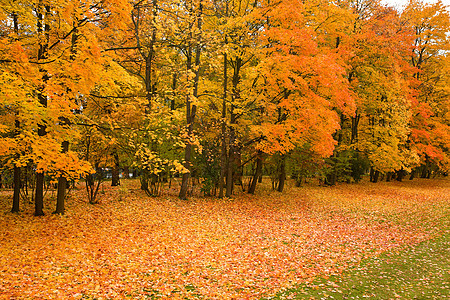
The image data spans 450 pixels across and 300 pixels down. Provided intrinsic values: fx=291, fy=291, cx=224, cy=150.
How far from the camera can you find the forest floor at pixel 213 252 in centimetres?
615

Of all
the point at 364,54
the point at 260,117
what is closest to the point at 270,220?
the point at 260,117

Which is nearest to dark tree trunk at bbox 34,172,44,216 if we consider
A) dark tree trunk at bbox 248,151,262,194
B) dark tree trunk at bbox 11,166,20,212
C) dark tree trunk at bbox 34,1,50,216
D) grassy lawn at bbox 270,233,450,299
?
dark tree trunk at bbox 34,1,50,216

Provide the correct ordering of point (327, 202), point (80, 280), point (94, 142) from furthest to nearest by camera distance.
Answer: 1. point (327, 202)
2. point (94, 142)
3. point (80, 280)

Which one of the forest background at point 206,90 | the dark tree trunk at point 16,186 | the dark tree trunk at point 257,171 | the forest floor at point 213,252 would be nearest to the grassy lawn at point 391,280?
the forest floor at point 213,252

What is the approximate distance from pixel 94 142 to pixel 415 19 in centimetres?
2953

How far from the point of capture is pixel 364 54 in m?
23.2

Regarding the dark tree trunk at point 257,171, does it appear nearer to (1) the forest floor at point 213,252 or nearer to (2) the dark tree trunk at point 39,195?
(1) the forest floor at point 213,252

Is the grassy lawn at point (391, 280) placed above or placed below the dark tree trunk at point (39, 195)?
below

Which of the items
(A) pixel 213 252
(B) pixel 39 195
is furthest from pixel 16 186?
(A) pixel 213 252

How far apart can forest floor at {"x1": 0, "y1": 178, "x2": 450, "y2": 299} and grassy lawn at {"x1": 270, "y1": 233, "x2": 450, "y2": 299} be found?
24 mm

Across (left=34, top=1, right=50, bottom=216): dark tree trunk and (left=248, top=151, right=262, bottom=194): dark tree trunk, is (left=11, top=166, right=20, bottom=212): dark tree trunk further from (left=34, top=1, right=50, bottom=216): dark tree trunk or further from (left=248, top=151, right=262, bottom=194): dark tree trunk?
(left=248, top=151, right=262, bottom=194): dark tree trunk

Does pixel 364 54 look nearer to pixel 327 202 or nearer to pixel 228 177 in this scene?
pixel 327 202

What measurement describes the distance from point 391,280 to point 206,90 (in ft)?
39.2

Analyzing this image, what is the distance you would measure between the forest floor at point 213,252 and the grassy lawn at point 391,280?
24 mm
